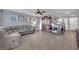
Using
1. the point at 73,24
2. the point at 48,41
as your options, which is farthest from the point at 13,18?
the point at 73,24

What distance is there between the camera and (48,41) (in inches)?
90.7

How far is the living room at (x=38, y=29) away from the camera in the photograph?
7.47ft

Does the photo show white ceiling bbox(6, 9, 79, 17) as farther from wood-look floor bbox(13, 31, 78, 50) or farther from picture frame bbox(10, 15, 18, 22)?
wood-look floor bbox(13, 31, 78, 50)

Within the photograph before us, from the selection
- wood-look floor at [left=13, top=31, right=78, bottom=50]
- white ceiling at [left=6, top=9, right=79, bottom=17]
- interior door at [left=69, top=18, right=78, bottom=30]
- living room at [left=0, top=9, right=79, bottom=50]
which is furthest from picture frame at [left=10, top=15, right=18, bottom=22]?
interior door at [left=69, top=18, right=78, bottom=30]

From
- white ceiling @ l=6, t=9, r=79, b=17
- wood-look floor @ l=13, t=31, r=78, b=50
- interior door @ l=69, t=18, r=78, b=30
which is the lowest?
wood-look floor @ l=13, t=31, r=78, b=50

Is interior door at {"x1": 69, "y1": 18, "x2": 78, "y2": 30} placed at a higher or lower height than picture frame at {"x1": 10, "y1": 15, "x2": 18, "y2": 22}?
lower

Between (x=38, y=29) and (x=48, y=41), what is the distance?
12.6 inches

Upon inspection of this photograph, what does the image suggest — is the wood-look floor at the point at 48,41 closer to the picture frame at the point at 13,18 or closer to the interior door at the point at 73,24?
the interior door at the point at 73,24

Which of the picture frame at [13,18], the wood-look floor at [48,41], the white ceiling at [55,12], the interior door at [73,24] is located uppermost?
the white ceiling at [55,12]

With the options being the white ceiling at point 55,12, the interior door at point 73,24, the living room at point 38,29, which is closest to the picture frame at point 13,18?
the living room at point 38,29

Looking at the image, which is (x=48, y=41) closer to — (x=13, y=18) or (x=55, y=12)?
(x=55, y=12)

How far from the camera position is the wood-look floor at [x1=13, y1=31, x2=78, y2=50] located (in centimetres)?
229
